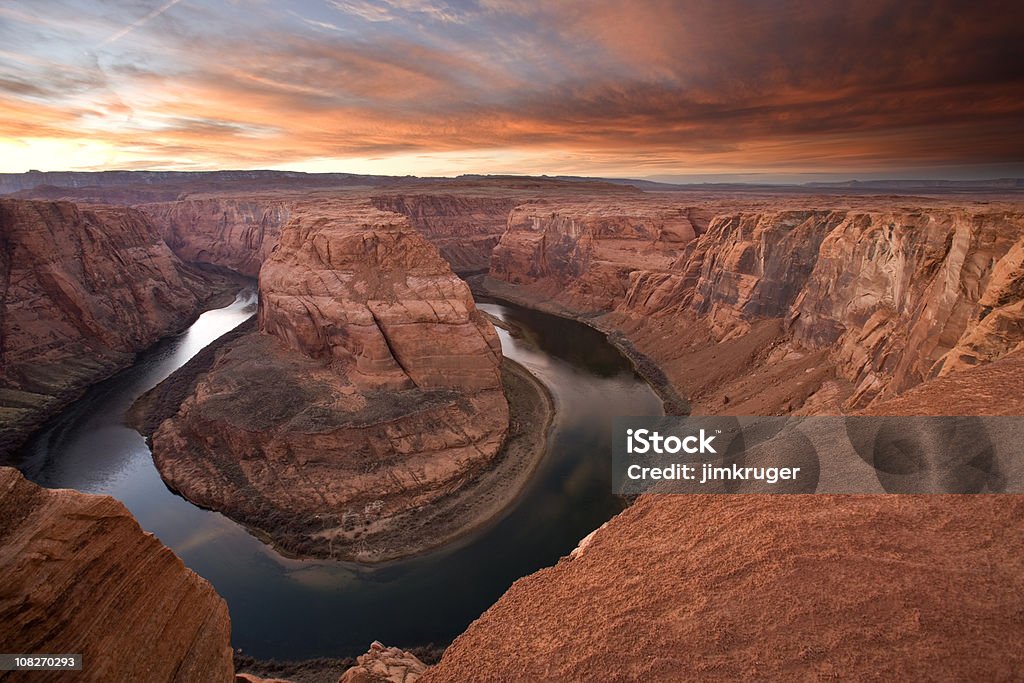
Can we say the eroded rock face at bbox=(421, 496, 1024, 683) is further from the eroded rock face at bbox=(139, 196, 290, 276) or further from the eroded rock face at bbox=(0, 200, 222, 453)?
the eroded rock face at bbox=(139, 196, 290, 276)

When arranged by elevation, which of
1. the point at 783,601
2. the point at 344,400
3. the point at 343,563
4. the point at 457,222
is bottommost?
the point at 343,563

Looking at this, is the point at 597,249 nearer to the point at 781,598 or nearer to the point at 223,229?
the point at 781,598

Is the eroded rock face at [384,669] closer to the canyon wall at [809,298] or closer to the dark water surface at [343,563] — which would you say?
the dark water surface at [343,563]

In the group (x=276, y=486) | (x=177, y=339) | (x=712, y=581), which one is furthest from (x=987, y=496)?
(x=177, y=339)

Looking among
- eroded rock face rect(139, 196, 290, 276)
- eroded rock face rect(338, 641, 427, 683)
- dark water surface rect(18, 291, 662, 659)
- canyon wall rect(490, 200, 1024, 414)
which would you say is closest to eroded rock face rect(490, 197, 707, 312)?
canyon wall rect(490, 200, 1024, 414)

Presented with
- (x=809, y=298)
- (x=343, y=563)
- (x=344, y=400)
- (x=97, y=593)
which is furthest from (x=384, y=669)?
(x=809, y=298)

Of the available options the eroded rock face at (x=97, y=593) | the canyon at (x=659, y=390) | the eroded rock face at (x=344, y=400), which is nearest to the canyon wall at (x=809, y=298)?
the canyon at (x=659, y=390)

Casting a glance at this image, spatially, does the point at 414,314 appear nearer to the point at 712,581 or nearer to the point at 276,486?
the point at 276,486
